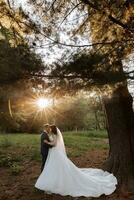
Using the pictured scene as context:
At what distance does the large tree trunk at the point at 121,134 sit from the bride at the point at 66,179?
353 mm

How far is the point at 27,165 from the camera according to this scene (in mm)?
11773

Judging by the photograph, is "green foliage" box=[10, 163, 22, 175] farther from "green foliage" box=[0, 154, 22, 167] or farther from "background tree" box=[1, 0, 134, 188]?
"background tree" box=[1, 0, 134, 188]

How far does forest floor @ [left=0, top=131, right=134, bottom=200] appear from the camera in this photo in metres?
8.87

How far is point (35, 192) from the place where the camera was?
358 inches

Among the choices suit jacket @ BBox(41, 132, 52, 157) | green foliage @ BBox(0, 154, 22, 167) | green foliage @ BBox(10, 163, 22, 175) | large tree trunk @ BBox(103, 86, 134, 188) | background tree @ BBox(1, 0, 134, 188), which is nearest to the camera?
background tree @ BBox(1, 0, 134, 188)

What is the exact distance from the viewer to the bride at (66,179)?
890cm

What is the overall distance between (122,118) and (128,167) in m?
1.25

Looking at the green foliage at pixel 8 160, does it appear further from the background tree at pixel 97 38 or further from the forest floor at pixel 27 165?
the background tree at pixel 97 38

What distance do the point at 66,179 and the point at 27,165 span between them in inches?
114

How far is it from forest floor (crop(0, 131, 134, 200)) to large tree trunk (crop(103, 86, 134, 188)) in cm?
88

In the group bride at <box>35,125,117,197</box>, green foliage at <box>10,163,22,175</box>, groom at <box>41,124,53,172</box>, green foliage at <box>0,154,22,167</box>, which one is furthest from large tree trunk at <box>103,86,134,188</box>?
green foliage at <box>0,154,22,167</box>

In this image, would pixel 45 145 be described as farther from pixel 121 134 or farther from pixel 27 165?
pixel 27 165

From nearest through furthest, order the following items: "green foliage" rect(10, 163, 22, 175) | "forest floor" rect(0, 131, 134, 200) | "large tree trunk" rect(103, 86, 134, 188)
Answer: "forest floor" rect(0, 131, 134, 200)
"large tree trunk" rect(103, 86, 134, 188)
"green foliage" rect(10, 163, 22, 175)

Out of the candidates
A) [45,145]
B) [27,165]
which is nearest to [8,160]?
[27,165]
